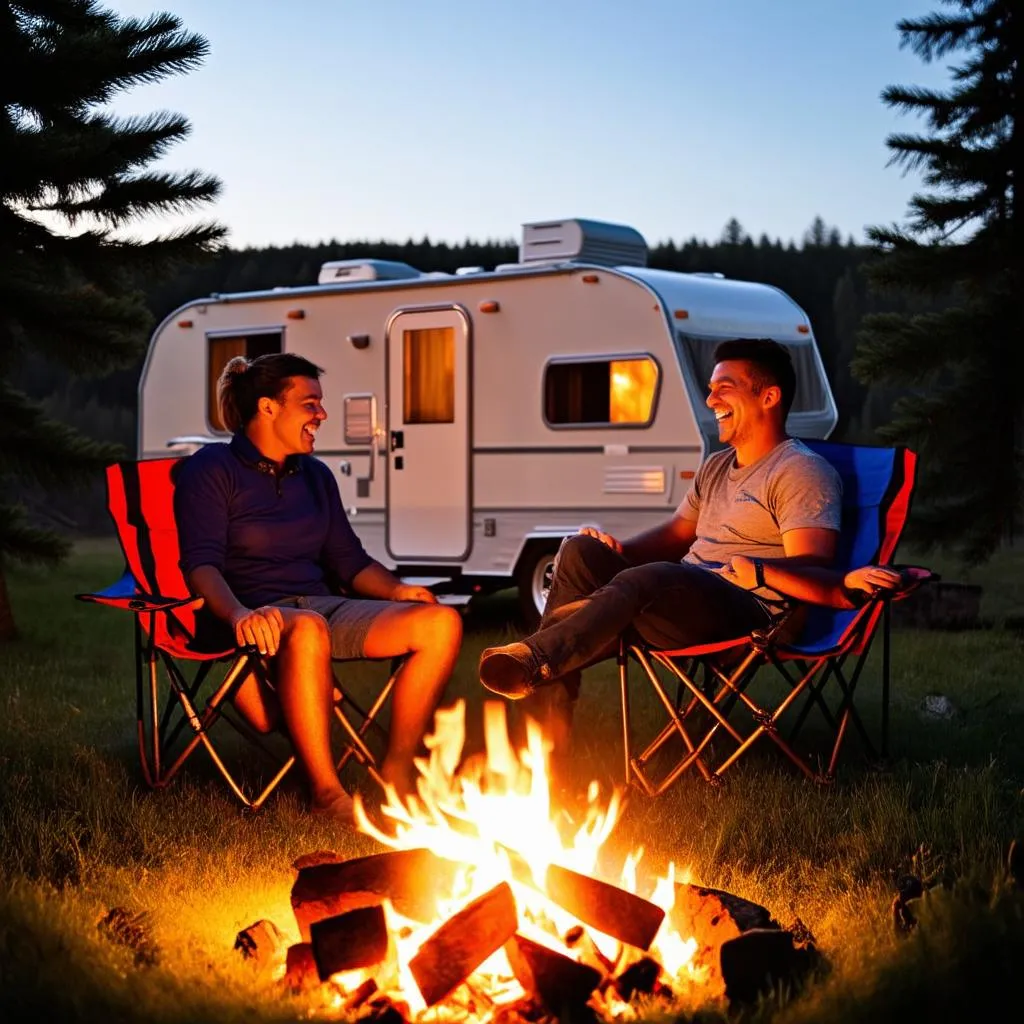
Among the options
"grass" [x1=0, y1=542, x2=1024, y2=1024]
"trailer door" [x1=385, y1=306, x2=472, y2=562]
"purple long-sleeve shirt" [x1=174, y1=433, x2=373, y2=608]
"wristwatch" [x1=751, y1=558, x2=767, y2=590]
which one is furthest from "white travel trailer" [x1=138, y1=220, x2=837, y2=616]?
"wristwatch" [x1=751, y1=558, x2=767, y2=590]

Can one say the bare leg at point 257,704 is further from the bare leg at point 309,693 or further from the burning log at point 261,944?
the burning log at point 261,944


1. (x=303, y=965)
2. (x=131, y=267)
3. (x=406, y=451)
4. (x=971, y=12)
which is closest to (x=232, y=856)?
(x=303, y=965)

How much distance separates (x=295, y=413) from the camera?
3957mm

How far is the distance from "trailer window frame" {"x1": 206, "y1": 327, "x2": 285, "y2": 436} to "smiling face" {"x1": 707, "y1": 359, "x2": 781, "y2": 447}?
530 centimetres

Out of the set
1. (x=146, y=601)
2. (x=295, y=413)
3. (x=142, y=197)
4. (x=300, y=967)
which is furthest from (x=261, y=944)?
(x=142, y=197)

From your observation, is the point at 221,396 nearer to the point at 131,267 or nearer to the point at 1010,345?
the point at 131,267

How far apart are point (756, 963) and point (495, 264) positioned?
2546 centimetres

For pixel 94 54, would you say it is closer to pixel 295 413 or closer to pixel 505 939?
pixel 295 413

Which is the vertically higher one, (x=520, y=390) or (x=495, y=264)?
(x=495, y=264)

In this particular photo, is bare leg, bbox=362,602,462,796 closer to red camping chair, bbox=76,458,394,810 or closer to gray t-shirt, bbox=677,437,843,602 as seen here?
red camping chair, bbox=76,458,394,810

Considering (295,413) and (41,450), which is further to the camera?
(41,450)

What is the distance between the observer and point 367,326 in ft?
28.4

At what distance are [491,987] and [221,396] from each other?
196 centimetres

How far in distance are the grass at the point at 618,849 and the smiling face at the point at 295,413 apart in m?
0.85
